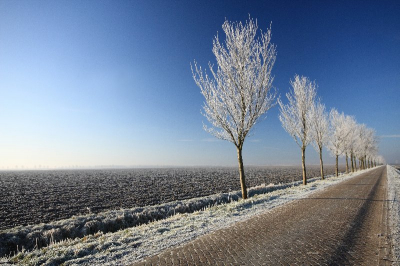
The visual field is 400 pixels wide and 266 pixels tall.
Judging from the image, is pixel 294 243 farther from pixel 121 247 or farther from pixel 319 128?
pixel 319 128

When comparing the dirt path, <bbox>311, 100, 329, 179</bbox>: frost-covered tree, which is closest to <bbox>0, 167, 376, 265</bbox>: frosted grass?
the dirt path

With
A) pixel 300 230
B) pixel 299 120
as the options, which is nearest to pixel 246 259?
pixel 300 230

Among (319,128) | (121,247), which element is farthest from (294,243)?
(319,128)

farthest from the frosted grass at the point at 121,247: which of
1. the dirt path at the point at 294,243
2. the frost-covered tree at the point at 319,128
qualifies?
the frost-covered tree at the point at 319,128

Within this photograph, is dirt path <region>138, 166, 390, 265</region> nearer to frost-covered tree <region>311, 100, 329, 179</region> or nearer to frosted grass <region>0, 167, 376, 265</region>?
frosted grass <region>0, 167, 376, 265</region>

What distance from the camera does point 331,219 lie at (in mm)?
8688

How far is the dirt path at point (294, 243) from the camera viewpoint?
523 centimetres

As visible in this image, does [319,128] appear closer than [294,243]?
No

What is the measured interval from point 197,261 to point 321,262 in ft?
9.68

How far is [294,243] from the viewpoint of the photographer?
6211 mm

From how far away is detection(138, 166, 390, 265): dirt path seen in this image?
523cm

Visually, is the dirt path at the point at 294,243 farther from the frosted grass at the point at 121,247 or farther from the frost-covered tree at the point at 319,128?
the frost-covered tree at the point at 319,128

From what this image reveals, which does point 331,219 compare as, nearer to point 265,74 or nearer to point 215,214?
point 215,214

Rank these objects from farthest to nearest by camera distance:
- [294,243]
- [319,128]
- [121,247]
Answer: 1. [319,128]
2. [121,247]
3. [294,243]
